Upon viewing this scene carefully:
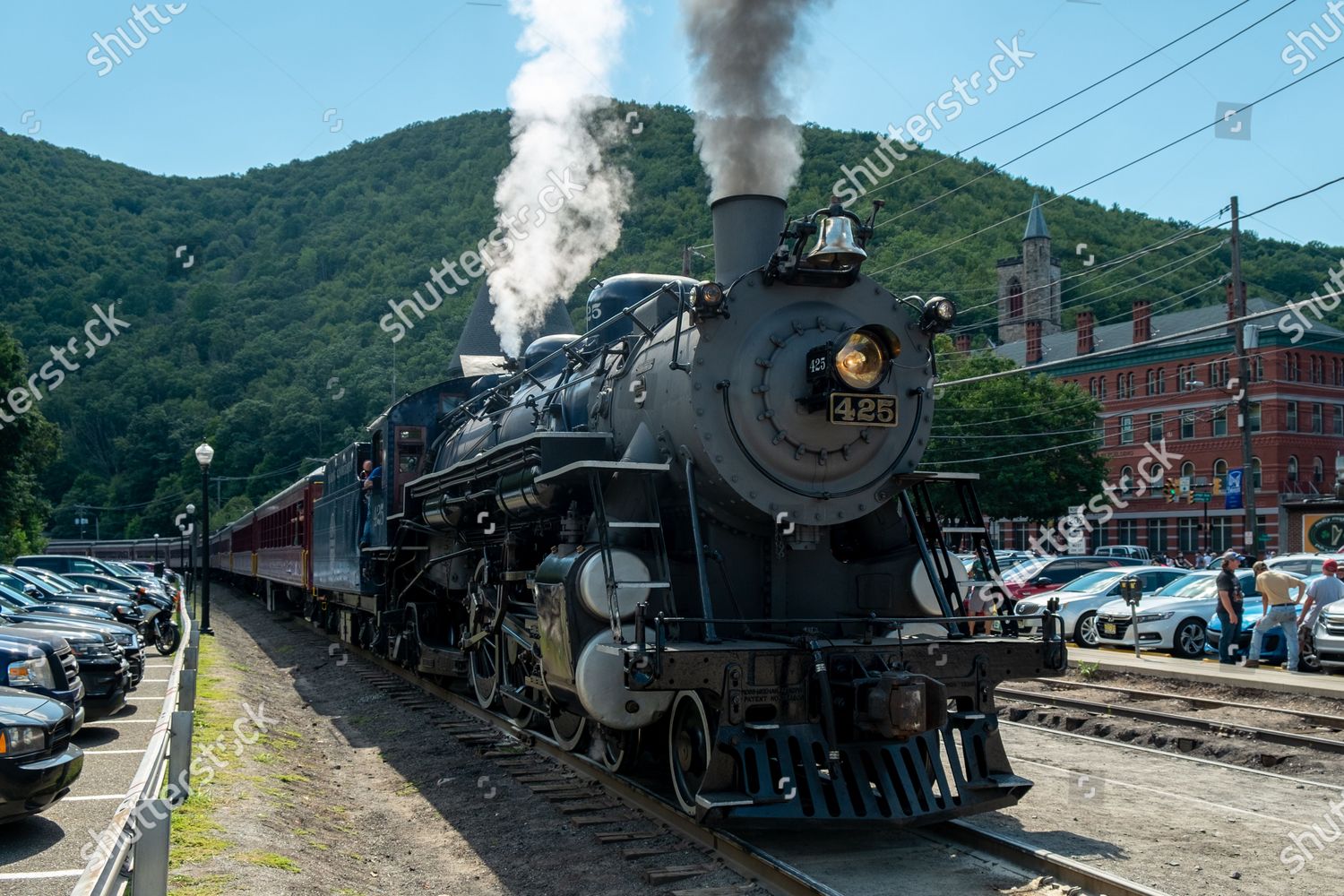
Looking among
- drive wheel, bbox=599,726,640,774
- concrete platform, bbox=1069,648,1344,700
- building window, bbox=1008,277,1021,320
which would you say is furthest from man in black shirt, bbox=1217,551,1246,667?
building window, bbox=1008,277,1021,320

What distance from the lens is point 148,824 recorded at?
389 centimetres

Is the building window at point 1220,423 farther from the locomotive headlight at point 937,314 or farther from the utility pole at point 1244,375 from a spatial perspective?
the locomotive headlight at point 937,314

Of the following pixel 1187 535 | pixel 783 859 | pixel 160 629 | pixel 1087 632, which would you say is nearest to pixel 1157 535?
pixel 1187 535

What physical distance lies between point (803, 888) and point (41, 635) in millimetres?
7226

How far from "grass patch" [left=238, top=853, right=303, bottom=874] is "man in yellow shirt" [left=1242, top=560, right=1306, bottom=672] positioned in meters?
12.9

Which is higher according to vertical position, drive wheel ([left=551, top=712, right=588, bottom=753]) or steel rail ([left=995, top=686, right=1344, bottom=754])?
drive wheel ([left=551, top=712, right=588, bottom=753])

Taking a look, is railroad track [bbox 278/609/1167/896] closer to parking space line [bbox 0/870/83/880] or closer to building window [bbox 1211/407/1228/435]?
parking space line [bbox 0/870/83/880]

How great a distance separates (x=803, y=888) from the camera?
5.37 meters

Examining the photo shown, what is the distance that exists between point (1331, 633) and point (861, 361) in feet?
35.9

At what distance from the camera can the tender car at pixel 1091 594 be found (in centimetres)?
1912

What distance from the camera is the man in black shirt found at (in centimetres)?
1500

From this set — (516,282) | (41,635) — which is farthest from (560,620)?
(516,282)

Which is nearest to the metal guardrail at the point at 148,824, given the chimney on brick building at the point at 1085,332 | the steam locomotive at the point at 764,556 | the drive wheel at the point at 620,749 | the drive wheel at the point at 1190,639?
the steam locomotive at the point at 764,556

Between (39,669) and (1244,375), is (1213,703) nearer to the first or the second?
(39,669)
